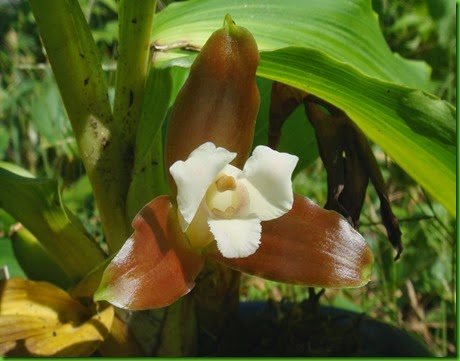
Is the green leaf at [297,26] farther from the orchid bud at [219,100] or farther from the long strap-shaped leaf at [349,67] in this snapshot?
the orchid bud at [219,100]

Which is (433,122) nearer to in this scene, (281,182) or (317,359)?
(281,182)

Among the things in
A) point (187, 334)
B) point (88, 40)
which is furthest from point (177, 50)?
point (187, 334)

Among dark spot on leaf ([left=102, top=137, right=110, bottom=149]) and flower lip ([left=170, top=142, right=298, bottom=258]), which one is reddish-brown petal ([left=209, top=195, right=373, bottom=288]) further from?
dark spot on leaf ([left=102, top=137, right=110, bottom=149])

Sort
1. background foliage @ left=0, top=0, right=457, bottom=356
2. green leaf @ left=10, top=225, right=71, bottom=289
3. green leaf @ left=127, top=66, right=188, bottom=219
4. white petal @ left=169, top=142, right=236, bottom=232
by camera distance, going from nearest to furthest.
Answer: white petal @ left=169, top=142, right=236, bottom=232 < green leaf @ left=127, top=66, right=188, bottom=219 < green leaf @ left=10, top=225, right=71, bottom=289 < background foliage @ left=0, top=0, right=457, bottom=356

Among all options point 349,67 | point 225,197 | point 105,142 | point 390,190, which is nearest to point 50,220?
point 105,142

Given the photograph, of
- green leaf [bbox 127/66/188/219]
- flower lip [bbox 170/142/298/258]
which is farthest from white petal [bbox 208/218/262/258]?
green leaf [bbox 127/66/188/219]

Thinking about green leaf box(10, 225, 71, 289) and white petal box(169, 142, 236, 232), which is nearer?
white petal box(169, 142, 236, 232)
